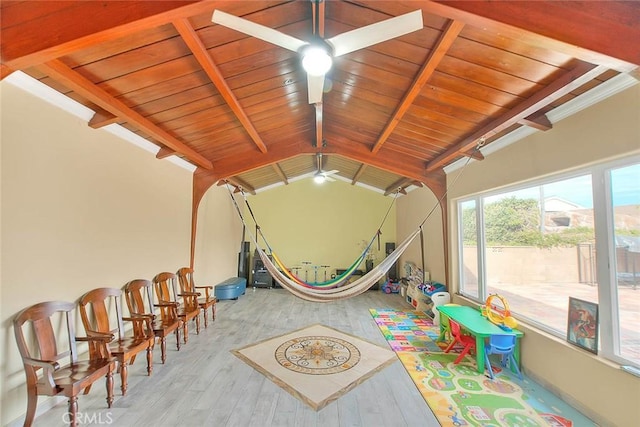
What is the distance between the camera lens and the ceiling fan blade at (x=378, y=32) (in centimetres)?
129

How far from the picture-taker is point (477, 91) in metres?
2.16

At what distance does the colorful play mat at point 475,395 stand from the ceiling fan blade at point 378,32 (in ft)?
8.27

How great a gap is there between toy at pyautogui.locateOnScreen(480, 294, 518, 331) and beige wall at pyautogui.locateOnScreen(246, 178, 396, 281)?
4.10 meters

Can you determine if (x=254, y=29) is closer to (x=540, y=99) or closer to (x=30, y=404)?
(x=540, y=99)

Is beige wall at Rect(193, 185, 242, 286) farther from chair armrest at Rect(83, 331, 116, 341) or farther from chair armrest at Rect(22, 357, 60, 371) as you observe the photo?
chair armrest at Rect(22, 357, 60, 371)

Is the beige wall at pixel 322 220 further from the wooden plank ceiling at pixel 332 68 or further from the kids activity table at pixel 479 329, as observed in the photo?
the kids activity table at pixel 479 329

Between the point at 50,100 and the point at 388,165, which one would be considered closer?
the point at 50,100

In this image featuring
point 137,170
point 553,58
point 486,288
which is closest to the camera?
point 553,58

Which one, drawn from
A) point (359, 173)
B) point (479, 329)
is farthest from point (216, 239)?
point (479, 329)

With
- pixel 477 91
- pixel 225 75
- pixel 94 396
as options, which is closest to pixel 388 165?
pixel 477 91

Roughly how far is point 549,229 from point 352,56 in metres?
2.35

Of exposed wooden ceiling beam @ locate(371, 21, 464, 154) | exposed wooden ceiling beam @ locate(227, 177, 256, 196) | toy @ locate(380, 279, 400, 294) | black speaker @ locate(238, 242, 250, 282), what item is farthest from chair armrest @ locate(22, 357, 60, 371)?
toy @ locate(380, 279, 400, 294)

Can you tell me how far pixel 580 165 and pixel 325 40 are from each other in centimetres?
208

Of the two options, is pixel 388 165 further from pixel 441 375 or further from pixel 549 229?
pixel 441 375
